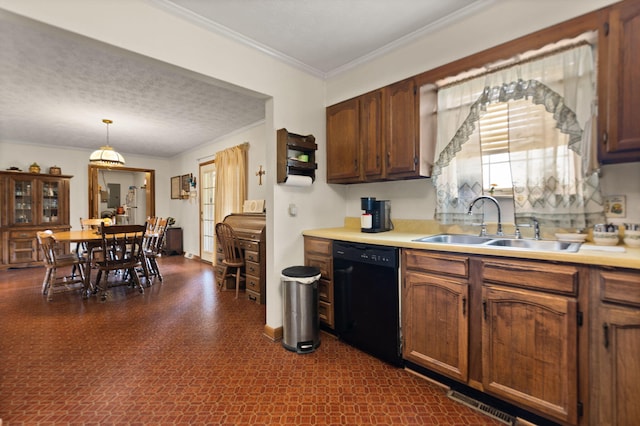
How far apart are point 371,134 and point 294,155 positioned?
0.75 m

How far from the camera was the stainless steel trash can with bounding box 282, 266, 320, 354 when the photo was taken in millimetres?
2387

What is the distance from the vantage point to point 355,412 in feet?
5.52

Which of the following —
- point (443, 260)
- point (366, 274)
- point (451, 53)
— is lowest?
point (366, 274)

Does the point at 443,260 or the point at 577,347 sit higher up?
the point at 443,260

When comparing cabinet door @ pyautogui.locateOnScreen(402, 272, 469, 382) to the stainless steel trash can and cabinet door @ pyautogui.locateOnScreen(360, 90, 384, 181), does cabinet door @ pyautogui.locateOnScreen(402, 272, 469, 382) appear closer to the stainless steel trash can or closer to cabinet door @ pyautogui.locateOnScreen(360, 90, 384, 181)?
the stainless steel trash can

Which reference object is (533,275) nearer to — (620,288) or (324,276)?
(620,288)

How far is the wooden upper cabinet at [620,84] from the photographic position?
4.80ft

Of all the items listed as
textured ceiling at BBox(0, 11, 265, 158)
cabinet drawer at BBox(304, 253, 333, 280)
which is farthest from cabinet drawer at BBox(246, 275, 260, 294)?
textured ceiling at BBox(0, 11, 265, 158)

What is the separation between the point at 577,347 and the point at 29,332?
4.30 m

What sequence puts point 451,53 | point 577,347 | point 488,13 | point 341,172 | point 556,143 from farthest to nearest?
point 341,172, point 451,53, point 488,13, point 556,143, point 577,347

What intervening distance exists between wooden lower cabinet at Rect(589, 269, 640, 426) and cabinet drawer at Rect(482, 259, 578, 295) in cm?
10

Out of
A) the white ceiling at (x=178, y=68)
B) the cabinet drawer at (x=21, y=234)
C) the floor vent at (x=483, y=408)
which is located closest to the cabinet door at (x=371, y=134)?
the white ceiling at (x=178, y=68)

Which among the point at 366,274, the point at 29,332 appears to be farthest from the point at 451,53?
the point at 29,332

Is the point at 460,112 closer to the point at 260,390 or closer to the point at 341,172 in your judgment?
the point at 341,172
